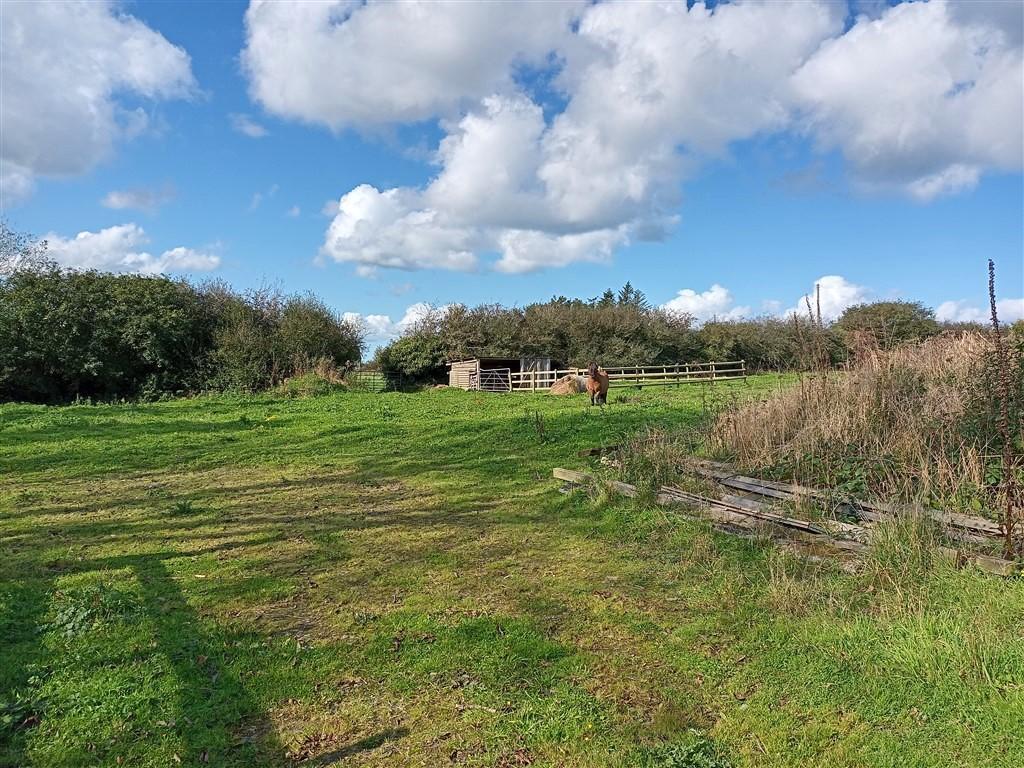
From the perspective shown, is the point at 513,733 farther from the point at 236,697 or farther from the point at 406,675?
the point at 236,697

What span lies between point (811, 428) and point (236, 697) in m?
6.37

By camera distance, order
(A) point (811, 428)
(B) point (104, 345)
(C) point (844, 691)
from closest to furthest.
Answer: (C) point (844, 691) < (A) point (811, 428) < (B) point (104, 345)

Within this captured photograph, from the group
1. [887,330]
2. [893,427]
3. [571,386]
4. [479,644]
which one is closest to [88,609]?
[479,644]

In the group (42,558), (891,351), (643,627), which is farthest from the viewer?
(891,351)

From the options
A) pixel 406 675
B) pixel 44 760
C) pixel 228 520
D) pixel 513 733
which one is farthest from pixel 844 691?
pixel 228 520

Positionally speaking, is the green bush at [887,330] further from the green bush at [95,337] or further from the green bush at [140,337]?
the green bush at [95,337]

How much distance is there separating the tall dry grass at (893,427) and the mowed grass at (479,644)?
1565 millimetres

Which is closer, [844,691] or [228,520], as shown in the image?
[844,691]

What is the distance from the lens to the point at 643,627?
14.0ft

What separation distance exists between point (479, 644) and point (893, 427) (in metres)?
5.30

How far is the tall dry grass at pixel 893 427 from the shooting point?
570 centimetres

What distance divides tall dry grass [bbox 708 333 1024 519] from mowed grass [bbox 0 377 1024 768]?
1.57 meters

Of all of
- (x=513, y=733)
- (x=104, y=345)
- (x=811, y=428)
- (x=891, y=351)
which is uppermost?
(x=104, y=345)

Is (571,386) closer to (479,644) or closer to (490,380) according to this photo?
(490,380)
